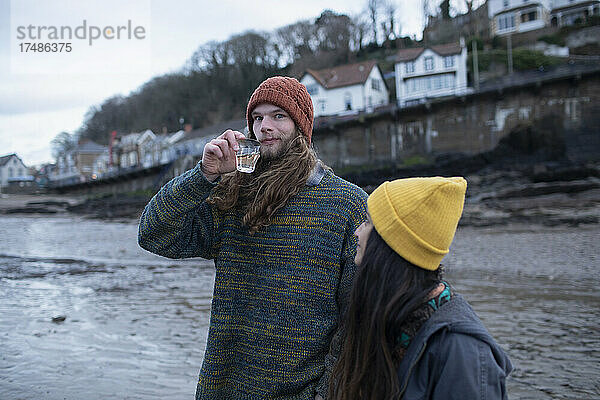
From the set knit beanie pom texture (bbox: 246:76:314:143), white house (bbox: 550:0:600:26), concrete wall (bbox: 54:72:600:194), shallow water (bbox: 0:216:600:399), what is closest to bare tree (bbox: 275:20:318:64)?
concrete wall (bbox: 54:72:600:194)

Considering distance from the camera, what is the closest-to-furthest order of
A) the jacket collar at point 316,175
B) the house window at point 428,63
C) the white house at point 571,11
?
the jacket collar at point 316,175, the house window at point 428,63, the white house at point 571,11

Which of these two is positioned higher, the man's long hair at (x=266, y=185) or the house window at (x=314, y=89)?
the house window at (x=314, y=89)

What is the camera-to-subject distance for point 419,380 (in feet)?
5.10

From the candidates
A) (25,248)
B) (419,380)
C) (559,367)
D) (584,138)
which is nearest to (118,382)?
(419,380)

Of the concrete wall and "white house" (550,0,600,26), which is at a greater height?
"white house" (550,0,600,26)

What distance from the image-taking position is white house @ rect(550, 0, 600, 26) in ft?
173

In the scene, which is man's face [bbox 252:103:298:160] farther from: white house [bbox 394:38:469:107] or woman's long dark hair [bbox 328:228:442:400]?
white house [bbox 394:38:469:107]

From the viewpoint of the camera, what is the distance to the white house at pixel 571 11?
52844 mm

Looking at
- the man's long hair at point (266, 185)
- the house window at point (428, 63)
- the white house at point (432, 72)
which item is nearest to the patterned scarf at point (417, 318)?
the man's long hair at point (266, 185)

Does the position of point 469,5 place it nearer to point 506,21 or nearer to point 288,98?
point 506,21

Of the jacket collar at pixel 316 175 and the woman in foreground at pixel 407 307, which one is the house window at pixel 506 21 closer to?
the jacket collar at pixel 316 175

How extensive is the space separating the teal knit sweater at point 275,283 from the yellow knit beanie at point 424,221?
0.46 meters

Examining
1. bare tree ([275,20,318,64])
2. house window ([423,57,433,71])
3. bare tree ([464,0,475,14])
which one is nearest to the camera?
house window ([423,57,433,71])

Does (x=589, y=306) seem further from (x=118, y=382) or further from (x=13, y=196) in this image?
(x=13, y=196)
